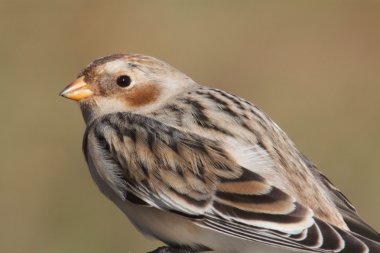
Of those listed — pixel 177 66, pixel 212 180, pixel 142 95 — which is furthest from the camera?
pixel 177 66

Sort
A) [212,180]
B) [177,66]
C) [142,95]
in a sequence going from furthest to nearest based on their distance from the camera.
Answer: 1. [177,66]
2. [142,95]
3. [212,180]

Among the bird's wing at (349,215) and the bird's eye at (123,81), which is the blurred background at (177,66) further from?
the bird's wing at (349,215)

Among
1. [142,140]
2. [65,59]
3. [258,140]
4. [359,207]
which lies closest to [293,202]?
[258,140]

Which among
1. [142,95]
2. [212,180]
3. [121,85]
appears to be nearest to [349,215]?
[212,180]

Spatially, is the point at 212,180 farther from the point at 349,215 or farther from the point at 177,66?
the point at 177,66

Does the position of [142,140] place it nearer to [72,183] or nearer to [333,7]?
[72,183]

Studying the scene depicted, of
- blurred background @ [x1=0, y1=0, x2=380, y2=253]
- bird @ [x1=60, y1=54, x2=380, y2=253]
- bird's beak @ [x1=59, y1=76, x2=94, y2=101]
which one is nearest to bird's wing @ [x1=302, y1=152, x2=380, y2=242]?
bird @ [x1=60, y1=54, x2=380, y2=253]

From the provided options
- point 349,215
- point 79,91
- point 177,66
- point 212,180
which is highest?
point 79,91
